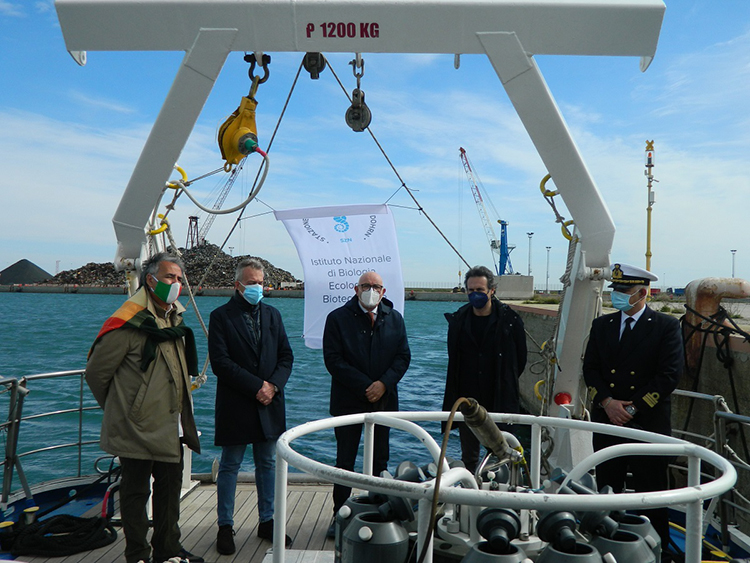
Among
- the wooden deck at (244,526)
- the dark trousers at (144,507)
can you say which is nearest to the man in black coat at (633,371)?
the wooden deck at (244,526)

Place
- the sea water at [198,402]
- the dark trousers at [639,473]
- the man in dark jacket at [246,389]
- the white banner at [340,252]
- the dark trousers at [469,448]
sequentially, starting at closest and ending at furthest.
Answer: the dark trousers at [639,473]
the man in dark jacket at [246,389]
the dark trousers at [469,448]
the white banner at [340,252]
the sea water at [198,402]

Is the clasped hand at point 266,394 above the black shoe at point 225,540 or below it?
above

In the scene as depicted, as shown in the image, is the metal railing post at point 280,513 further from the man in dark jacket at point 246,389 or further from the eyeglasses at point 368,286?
the eyeglasses at point 368,286

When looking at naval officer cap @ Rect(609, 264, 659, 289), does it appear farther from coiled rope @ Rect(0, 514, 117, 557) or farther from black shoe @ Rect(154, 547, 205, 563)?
coiled rope @ Rect(0, 514, 117, 557)

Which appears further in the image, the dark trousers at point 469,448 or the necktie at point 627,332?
the dark trousers at point 469,448

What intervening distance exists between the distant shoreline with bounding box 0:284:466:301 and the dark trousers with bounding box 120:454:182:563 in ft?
281

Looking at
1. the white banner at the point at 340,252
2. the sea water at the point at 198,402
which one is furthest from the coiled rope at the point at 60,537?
the white banner at the point at 340,252

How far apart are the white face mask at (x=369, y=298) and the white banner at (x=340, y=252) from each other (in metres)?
1.06

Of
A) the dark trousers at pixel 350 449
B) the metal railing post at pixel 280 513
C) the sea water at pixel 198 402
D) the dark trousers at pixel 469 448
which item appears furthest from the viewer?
the sea water at pixel 198 402

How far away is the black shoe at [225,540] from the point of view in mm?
3738

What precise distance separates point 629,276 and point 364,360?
180 cm

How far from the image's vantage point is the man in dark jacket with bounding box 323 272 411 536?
4105 millimetres

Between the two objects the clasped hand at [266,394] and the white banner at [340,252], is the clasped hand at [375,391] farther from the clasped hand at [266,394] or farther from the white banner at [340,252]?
the white banner at [340,252]

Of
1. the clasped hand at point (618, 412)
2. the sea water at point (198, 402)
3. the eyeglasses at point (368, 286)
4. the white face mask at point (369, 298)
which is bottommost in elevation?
the sea water at point (198, 402)
